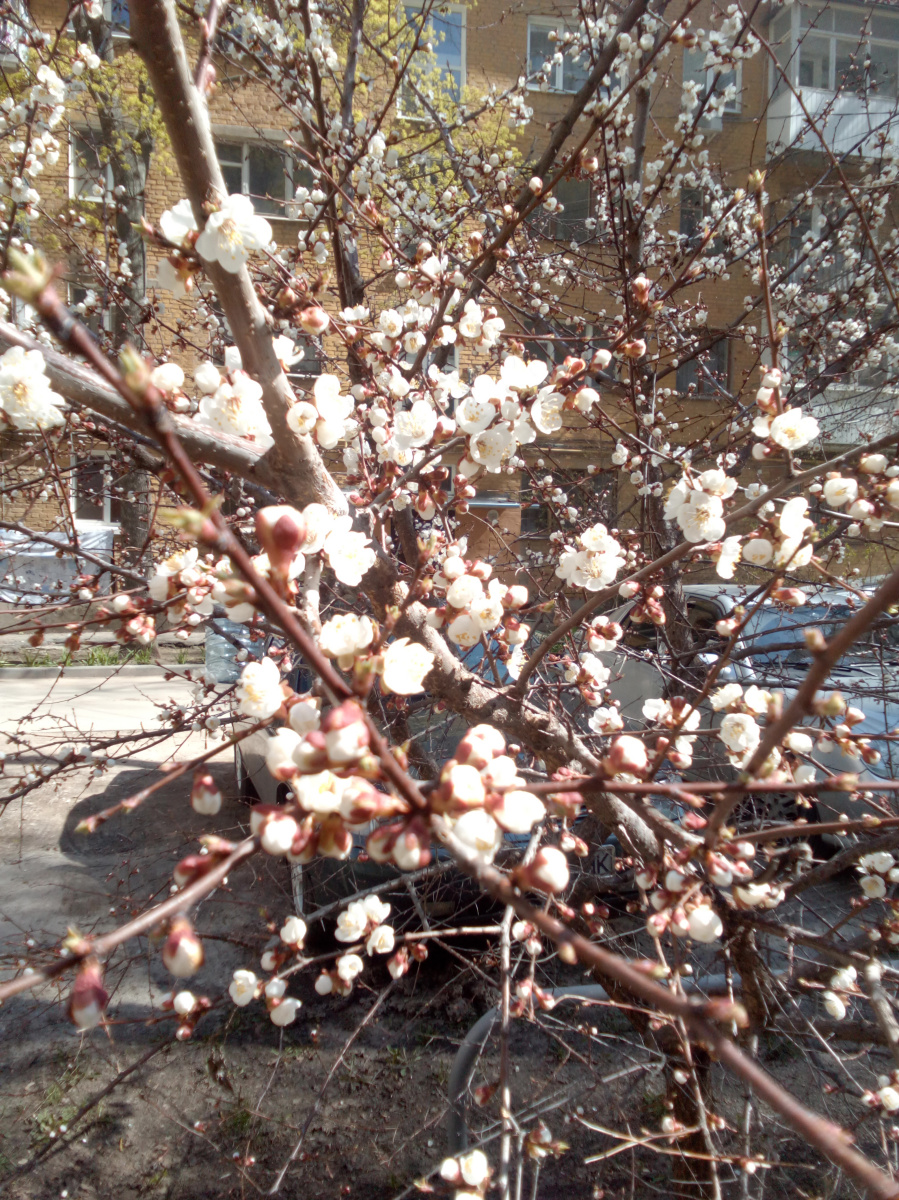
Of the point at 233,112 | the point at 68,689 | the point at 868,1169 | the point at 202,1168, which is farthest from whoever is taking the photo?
the point at 233,112

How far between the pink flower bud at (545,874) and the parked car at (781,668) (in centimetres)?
176

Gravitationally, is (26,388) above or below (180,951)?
above

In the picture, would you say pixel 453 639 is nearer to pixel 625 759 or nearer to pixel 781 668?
pixel 625 759

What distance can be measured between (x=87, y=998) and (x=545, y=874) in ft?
1.59

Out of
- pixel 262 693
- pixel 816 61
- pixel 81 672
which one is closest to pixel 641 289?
pixel 262 693

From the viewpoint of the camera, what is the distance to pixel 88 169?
620 cm

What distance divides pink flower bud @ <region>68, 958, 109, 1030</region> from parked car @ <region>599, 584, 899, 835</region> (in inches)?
81.5

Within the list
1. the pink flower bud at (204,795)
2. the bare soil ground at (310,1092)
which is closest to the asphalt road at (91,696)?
the bare soil ground at (310,1092)

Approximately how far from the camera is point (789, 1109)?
1.93ft

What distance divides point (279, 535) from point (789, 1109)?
0.70 m

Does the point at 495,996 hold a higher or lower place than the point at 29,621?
lower

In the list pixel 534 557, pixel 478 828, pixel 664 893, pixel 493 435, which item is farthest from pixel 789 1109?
pixel 534 557

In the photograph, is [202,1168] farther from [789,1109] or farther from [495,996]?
[789,1109]

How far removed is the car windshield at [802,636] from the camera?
2.89 meters
